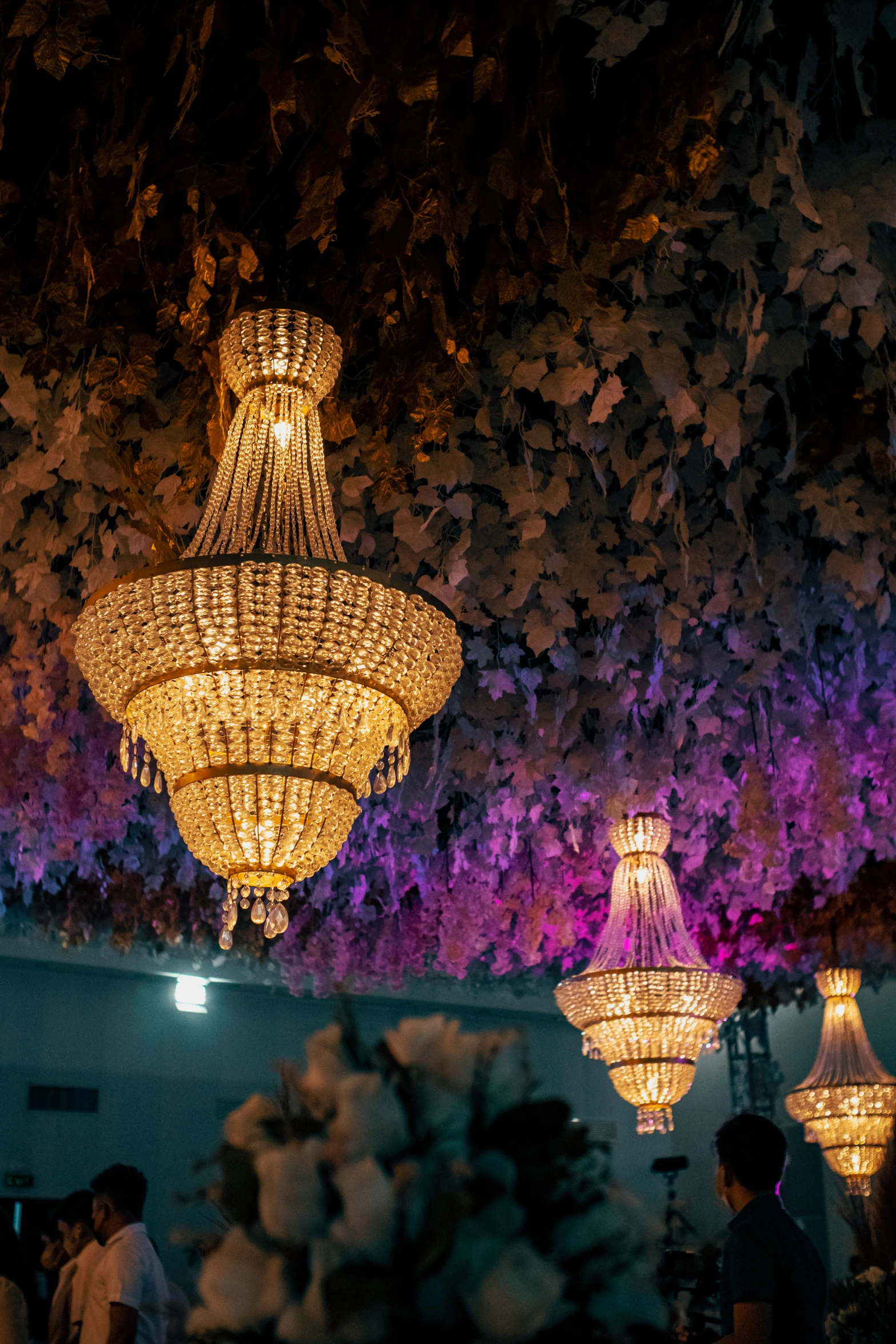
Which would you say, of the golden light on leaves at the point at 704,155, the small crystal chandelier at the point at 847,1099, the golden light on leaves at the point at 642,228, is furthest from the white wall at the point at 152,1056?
the golden light on leaves at the point at 704,155

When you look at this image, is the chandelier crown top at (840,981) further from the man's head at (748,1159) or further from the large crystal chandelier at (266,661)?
the large crystal chandelier at (266,661)

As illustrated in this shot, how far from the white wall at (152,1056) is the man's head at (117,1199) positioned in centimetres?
666

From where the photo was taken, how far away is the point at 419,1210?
902mm

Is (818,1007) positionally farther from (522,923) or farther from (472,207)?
(472,207)

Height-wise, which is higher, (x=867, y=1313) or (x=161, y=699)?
(x=161, y=699)

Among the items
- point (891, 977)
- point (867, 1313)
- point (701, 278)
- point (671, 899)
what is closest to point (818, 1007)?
point (891, 977)

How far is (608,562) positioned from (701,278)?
1040mm

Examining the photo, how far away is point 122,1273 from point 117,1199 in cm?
24

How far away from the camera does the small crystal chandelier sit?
7.08 m

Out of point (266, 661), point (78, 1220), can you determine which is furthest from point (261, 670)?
point (78, 1220)

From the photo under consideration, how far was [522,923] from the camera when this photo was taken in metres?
7.30

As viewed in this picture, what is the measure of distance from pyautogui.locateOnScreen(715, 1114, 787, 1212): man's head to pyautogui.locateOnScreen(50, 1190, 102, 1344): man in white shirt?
206 cm

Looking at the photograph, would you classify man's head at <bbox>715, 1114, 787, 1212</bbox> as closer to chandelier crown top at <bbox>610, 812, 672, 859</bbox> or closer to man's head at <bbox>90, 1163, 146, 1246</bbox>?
man's head at <bbox>90, 1163, 146, 1246</bbox>

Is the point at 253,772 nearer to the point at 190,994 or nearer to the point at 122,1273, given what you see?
the point at 122,1273
